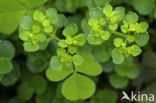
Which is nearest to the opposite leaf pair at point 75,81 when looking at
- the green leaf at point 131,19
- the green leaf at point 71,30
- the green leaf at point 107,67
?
the green leaf at point 107,67

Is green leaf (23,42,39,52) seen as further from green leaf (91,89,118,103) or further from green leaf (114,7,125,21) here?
green leaf (91,89,118,103)

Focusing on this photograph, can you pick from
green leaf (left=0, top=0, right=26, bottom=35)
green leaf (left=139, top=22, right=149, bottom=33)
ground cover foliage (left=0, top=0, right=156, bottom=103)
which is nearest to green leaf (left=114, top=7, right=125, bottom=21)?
ground cover foliage (left=0, top=0, right=156, bottom=103)

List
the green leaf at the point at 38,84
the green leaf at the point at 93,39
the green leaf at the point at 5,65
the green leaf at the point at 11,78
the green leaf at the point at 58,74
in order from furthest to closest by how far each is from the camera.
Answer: the green leaf at the point at 38,84
the green leaf at the point at 11,78
the green leaf at the point at 58,74
the green leaf at the point at 5,65
the green leaf at the point at 93,39

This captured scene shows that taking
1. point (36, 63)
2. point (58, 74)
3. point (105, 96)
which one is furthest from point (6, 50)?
point (105, 96)

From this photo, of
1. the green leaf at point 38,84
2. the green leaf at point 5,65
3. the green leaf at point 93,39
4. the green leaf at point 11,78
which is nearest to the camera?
the green leaf at point 93,39

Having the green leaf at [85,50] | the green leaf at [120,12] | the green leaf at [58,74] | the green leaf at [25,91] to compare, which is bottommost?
the green leaf at [25,91]

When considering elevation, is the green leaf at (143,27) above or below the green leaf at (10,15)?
below

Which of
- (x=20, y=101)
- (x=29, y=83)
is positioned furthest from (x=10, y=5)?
(x=20, y=101)

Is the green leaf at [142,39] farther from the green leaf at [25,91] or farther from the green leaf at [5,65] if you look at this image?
the green leaf at [25,91]
